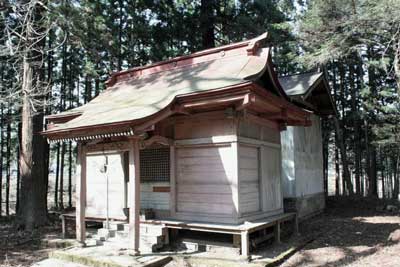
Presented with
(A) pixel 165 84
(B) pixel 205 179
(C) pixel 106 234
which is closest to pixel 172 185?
(B) pixel 205 179

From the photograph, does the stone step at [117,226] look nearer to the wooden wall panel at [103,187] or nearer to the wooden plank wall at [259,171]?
the wooden wall panel at [103,187]

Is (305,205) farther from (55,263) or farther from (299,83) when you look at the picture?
(55,263)

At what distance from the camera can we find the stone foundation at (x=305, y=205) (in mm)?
10992

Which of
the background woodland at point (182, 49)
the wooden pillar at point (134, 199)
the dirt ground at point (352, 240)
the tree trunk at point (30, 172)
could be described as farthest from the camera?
the background woodland at point (182, 49)

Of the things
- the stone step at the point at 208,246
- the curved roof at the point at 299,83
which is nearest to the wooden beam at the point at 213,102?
the stone step at the point at 208,246

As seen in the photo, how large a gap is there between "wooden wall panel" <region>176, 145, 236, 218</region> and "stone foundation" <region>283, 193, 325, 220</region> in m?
3.86

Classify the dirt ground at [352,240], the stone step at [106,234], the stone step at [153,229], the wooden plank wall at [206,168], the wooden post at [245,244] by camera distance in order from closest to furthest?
the wooden post at [245,244], the dirt ground at [352,240], the wooden plank wall at [206,168], the stone step at [153,229], the stone step at [106,234]

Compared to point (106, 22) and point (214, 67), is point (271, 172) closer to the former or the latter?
point (214, 67)

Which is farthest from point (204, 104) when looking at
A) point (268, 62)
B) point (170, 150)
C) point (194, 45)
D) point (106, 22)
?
point (194, 45)

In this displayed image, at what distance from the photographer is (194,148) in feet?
24.5

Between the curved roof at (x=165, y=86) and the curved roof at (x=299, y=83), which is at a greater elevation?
the curved roof at (x=299, y=83)

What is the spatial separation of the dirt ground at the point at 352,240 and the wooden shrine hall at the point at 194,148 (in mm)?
1059

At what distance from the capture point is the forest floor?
665cm

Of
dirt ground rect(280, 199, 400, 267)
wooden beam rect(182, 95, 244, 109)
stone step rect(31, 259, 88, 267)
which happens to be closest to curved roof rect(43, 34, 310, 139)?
wooden beam rect(182, 95, 244, 109)
